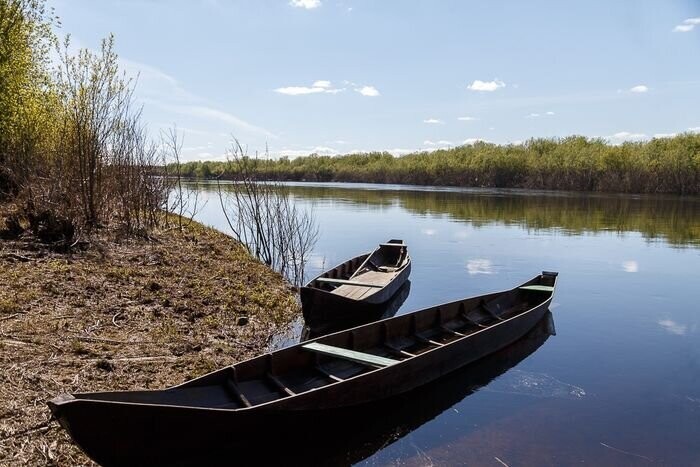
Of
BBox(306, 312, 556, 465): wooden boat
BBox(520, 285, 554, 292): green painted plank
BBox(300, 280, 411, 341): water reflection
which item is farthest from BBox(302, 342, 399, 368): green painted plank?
BBox(520, 285, 554, 292): green painted plank

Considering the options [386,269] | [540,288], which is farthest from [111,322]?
[540,288]

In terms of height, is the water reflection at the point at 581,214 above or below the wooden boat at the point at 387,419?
above

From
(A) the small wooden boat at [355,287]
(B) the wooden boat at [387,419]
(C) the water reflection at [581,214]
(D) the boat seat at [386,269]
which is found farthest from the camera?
(C) the water reflection at [581,214]

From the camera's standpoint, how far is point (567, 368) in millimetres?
9328

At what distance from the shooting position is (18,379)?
5.93 metres

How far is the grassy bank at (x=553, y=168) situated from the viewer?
175 feet

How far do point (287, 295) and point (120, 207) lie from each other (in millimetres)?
7640

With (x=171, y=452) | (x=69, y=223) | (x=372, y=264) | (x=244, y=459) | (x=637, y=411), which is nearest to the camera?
(x=171, y=452)

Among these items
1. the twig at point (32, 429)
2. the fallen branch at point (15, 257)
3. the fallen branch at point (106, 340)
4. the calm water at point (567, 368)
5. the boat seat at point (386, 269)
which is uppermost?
the fallen branch at point (15, 257)

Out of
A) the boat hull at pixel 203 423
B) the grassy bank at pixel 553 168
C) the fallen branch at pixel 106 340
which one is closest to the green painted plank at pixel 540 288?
the boat hull at pixel 203 423

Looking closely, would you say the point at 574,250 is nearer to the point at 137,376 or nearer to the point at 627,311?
the point at 627,311

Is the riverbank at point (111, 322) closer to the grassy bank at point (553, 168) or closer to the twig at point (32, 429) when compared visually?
the twig at point (32, 429)

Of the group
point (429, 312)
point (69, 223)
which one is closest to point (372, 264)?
point (429, 312)

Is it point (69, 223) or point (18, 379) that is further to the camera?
point (69, 223)
